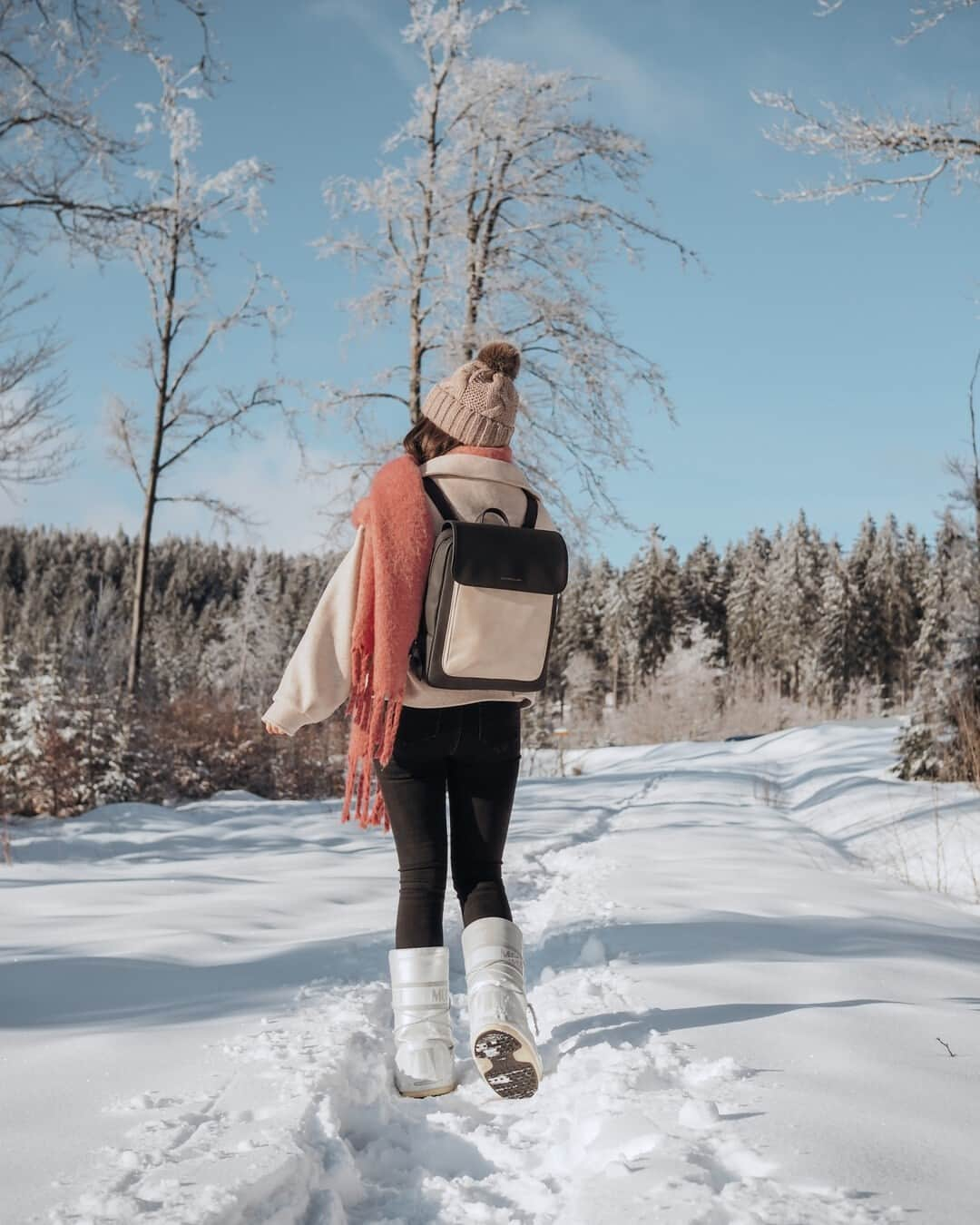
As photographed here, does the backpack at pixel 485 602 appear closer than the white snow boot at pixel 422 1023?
No

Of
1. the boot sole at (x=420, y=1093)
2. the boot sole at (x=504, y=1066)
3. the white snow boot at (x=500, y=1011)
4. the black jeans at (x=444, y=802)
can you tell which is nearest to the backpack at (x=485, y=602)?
the black jeans at (x=444, y=802)

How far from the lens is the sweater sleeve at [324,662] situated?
7.48 feet

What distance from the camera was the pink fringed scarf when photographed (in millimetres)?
2252

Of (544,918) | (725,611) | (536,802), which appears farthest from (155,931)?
(725,611)

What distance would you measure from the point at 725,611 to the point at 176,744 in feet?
209

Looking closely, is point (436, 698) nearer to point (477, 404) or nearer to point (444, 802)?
point (444, 802)

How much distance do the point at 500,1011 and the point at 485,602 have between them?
1.01 m

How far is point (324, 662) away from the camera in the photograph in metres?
2.33

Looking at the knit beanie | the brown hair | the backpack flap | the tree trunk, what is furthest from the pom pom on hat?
the tree trunk

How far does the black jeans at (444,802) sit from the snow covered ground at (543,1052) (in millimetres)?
410

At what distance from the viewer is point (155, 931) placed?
3273 millimetres

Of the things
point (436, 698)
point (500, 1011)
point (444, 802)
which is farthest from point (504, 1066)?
point (436, 698)

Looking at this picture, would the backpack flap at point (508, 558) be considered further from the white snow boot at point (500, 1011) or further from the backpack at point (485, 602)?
the white snow boot at point (500, 1011)

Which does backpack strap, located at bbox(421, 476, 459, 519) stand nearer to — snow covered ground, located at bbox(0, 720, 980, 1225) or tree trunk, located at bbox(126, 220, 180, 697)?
snow covered ground, located at bbox(0, 720, 980, 1225)
